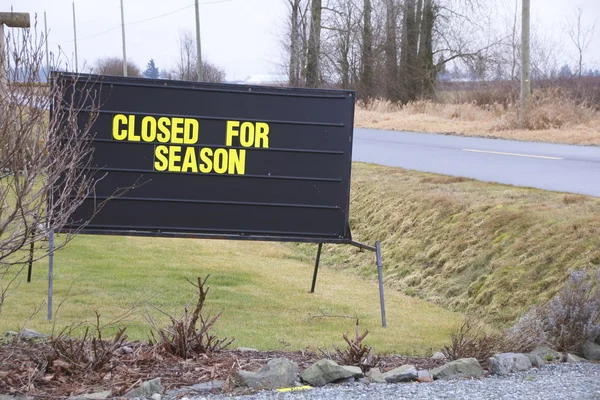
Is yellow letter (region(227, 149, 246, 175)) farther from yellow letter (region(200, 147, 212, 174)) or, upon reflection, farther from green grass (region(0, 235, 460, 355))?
green grass (region(0, 235, 460, 355))

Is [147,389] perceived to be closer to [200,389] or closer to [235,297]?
[200,389]

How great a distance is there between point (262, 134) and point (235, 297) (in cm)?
204

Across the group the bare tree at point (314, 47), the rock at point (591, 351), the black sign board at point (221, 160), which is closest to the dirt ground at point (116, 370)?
the rock at point (591, 351)

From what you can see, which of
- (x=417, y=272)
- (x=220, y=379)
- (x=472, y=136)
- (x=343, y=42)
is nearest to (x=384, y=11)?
(x=343, y=42)

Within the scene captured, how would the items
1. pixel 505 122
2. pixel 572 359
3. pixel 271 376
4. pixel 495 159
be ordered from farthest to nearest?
pixel 505 122, pixel 495 159, pixel 572 359, pixel 271 376

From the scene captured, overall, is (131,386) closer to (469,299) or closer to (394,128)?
(469,299)

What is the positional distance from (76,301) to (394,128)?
23807mm

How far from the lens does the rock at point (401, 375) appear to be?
19.4 feet

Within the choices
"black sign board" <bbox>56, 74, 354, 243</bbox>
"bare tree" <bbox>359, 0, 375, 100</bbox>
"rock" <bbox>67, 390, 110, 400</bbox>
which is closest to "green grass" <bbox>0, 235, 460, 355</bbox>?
"black sign board" <bbox>56, 74, 354, 243</bbox>

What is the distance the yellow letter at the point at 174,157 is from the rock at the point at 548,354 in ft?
13.4

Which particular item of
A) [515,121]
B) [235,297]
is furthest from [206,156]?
[515,121]

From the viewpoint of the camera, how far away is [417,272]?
11.4m

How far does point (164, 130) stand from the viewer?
8.81 metres

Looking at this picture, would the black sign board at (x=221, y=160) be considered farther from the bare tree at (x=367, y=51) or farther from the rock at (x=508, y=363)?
the bare tree at (x=367, y=51)
